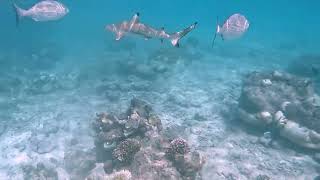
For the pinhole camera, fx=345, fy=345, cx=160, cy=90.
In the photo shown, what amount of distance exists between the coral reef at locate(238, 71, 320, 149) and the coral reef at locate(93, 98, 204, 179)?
15.3 feet

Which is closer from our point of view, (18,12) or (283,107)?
(18,12)

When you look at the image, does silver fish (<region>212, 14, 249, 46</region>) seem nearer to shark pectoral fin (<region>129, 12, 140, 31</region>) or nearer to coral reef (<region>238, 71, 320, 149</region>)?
coral reef (<region>238, 71, 320, 149</region>)

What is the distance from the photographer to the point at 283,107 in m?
13.0

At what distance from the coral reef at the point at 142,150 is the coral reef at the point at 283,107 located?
4.67 metres

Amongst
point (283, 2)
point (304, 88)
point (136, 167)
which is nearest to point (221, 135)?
point (304, 88)

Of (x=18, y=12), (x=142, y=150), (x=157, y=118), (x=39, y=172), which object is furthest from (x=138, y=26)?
(x=39, y=172)

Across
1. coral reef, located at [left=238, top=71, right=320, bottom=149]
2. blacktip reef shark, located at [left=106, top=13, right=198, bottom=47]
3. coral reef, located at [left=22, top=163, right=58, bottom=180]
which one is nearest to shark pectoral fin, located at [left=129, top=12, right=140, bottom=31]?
blacktip reef shark, located at [left=106, top=13, right=198, bottom=47]

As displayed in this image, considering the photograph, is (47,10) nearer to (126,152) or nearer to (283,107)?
→ (126,152)

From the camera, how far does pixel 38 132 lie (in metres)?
14.3

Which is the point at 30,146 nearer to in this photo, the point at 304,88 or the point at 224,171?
the point at 224,171

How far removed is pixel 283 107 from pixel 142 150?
6.81 metres

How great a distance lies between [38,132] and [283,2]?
189 m

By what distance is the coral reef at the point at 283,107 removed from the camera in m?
12.1

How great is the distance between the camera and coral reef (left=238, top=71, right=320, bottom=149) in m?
12.1
